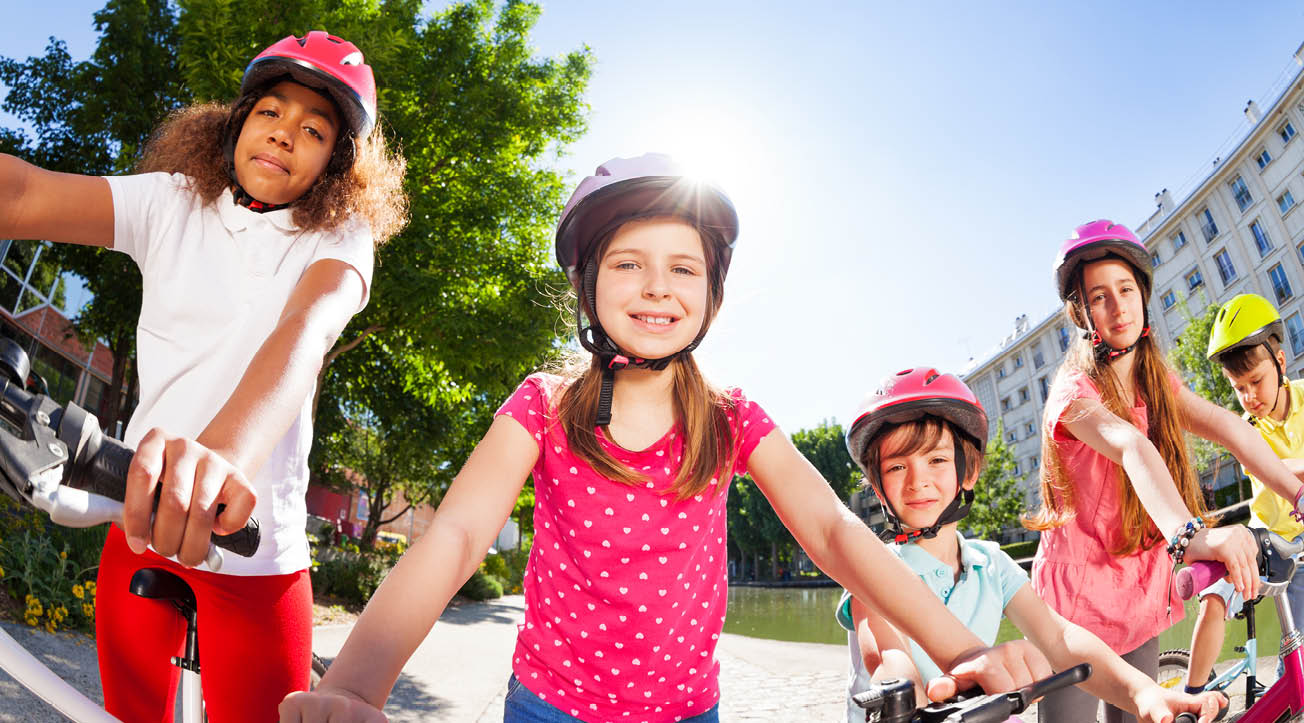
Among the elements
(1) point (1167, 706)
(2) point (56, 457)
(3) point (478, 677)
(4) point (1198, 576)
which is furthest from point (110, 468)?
(3) point (478, 677)

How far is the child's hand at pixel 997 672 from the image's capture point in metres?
1.21

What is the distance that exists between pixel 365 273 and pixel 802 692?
312 inches

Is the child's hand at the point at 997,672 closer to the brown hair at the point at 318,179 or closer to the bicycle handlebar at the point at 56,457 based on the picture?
the bicycle handlebar at the point at 56,457

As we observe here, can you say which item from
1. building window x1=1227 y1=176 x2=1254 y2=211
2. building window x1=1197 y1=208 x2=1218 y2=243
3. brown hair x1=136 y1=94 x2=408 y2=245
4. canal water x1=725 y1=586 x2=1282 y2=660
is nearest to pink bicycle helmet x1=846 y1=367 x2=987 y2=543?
brown hair x1=136 y1=94 x2=408 y2=245

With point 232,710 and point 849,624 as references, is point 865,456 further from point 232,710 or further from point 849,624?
point 232,710

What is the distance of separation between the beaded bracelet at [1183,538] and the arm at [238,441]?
236 cm

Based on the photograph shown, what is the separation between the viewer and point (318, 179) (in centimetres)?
205

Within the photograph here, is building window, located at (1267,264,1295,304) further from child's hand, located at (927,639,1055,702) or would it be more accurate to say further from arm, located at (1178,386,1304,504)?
child's hand, located at (927,639,1055,702)

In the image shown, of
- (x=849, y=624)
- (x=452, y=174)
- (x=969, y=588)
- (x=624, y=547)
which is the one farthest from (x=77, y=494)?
(x=452, y=174)

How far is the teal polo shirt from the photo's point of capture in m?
2.70

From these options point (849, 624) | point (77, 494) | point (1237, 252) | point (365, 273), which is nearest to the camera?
point (77, 494)

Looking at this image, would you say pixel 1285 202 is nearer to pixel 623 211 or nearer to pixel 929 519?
pixel 929 519

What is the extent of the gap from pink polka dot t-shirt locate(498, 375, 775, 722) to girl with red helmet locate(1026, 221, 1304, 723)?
1753 millimetres

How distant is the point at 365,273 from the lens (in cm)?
178
